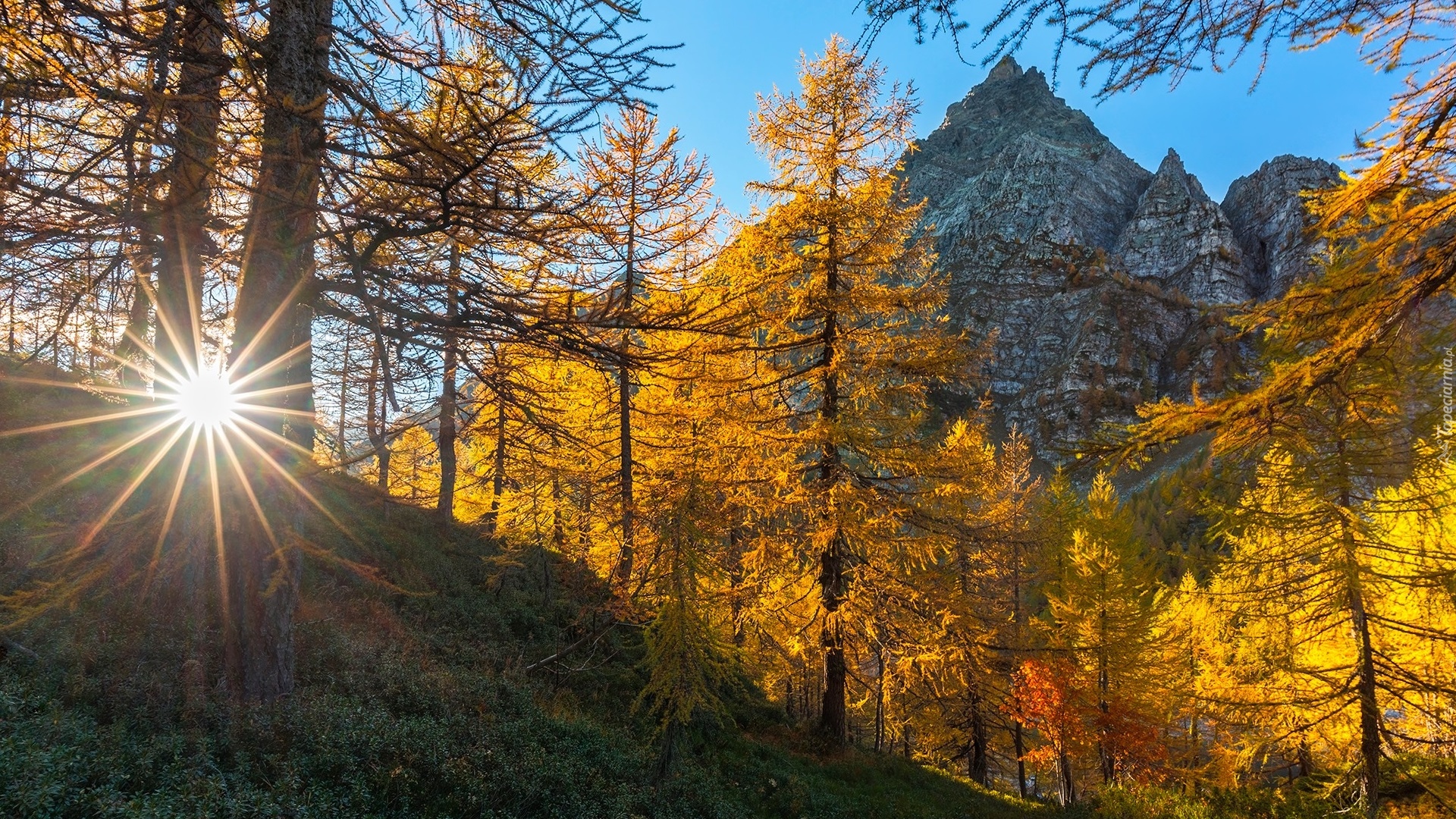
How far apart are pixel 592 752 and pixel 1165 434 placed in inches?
280

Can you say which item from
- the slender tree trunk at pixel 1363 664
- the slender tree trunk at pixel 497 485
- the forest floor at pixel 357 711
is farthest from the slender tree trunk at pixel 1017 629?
the slender tree trunk at pixel 497 485

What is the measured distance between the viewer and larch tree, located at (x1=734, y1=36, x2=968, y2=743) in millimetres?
10109

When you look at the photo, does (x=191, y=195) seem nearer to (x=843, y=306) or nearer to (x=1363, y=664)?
(x=843, y=306)

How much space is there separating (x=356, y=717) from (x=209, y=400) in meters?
3.13

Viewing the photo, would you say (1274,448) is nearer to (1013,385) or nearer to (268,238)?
(268,238)

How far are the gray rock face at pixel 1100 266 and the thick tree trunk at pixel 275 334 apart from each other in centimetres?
10310

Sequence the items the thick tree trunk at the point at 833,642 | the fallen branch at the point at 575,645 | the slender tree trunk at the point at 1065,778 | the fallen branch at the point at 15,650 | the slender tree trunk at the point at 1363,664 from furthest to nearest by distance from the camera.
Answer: the slender tree trunk at the point at 1065,778, the thick tree trunk at the point at 833,642, the slender tree trunk at the point at 1363,664, the fallen branch at the point at 575,645, the fallen branch at the point at 15,650

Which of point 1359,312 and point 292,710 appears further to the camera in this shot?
point 292,710

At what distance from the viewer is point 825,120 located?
1074 cm

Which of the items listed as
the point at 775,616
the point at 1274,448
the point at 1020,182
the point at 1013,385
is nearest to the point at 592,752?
the point at 775,616

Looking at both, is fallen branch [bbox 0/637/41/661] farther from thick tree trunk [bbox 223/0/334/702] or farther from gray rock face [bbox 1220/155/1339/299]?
gray rock face [bbox 1220/155/1339/299]

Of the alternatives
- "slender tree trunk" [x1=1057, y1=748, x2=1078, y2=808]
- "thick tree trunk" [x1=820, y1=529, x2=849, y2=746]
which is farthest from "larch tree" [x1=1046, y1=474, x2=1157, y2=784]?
"thick tree trunk" [x1=820, y1=529, x2=849, y2=746]

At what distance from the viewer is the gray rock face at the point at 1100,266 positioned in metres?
106

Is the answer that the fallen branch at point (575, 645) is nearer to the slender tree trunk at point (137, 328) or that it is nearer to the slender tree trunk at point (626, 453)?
the slender tree trunk at point (626, 453)
